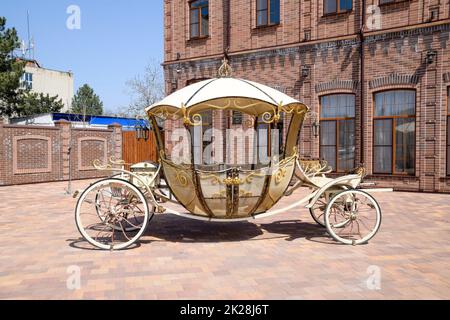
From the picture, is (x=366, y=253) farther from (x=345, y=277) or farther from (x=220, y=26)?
(x=220, y=26)

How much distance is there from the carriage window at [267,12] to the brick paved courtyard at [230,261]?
10.1m

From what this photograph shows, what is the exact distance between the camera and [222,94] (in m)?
5.82

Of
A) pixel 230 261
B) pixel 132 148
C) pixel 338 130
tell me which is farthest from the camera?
pixel 132 148

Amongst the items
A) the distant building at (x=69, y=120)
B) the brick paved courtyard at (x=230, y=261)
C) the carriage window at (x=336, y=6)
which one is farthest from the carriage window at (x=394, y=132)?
the distant building at (x=69, y=120)

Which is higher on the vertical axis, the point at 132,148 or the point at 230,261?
the point at 132,148

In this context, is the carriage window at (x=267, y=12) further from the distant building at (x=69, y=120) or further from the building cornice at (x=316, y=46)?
the distant building at (x=69, y=120)

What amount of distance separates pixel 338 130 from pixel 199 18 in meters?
8.06

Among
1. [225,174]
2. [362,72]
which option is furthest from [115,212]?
[362,72]

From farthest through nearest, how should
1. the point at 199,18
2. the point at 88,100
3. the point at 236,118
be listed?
the point at 88,100
the point at 199,18
the point at 236,118

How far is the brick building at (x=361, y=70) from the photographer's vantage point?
12516 mm

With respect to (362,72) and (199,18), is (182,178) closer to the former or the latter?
(362,72)

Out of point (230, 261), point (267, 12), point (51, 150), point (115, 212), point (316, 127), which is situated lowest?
point (230, 261)

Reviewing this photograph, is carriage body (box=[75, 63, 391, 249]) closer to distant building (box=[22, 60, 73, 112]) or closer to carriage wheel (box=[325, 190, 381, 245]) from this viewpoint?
carriage wheel (box=[325, 190, 381, 245])

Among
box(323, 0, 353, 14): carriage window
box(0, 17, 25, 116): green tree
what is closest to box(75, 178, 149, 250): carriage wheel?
box(323, 0, 353, 14): carriage window
